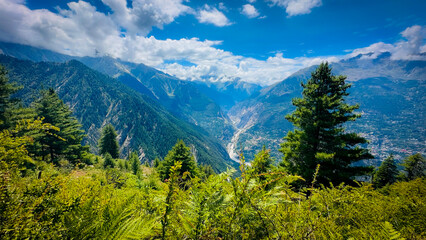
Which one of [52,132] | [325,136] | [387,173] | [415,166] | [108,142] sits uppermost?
[325,136]

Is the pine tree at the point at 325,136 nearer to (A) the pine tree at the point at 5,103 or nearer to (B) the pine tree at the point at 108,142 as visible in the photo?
(A) the pine tree at the point at 5,103

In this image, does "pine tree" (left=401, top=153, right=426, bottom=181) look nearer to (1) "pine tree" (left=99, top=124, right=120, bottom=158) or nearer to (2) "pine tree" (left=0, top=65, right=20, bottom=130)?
(2) "pine tree" (left=0, top=65, right=20, bottom=130)

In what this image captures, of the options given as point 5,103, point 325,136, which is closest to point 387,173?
point 325,136

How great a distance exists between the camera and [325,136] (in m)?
13.1

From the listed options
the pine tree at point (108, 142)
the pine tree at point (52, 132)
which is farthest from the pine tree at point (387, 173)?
the pine tree at point (108, 142)

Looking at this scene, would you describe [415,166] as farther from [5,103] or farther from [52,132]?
[5,103]

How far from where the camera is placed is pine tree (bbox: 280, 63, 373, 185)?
12.5 meters

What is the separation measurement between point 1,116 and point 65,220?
27.1 metres

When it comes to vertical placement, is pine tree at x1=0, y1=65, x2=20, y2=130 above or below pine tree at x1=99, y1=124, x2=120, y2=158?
above

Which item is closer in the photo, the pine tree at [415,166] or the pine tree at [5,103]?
the pine tree at [5,103]

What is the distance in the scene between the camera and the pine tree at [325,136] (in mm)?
12453

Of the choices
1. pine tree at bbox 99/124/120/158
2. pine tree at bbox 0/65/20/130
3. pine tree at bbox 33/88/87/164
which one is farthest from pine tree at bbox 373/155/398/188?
pine tree at bbox 99/124/120/158

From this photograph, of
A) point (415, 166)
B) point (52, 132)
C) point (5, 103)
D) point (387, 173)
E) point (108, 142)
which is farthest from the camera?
point (108, 142)

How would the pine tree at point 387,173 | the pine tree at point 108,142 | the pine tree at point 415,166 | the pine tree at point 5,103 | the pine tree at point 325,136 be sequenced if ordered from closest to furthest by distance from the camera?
1. the pine tree at point 325,136
2. the pine tree at point 5,103
3. the pine tree at point 415,166
4. the pine tree at point 387,173
5. the pine tree at point 108,142
